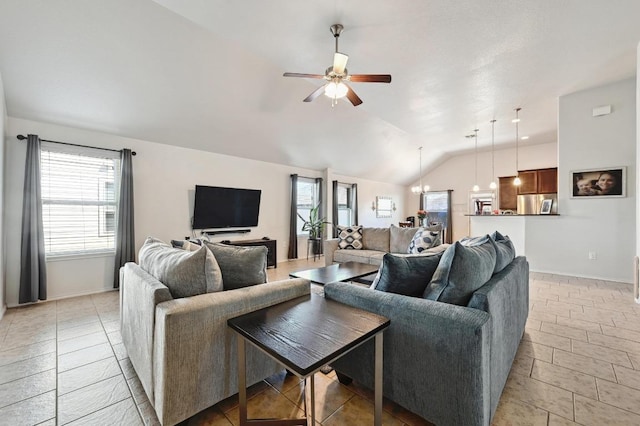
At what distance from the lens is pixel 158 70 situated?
326cm

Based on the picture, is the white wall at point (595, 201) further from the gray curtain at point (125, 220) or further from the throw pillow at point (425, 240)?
the gray curtain at point (125, 220)

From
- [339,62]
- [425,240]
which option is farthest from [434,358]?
[425,240]

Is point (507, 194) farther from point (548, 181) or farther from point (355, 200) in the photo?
point (355, 200)

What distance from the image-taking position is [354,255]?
4656mm

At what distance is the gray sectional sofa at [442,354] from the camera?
3.96 feet

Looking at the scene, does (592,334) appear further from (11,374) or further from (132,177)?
(132,177)

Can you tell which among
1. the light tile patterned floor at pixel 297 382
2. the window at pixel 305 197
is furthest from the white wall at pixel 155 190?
the light tile patterned floor at pixel 297 382

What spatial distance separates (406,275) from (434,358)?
1.61ft

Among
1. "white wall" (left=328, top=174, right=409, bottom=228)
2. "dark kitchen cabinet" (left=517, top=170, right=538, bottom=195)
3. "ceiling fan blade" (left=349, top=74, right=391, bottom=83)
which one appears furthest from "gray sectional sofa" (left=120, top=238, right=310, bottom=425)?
"dark kitchen cabinet" (left=517, top=170, right=538, bottom=195)

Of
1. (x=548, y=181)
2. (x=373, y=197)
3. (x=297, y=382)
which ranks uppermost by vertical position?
(x=548, y=181)

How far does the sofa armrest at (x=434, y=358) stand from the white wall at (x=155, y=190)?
4.21m

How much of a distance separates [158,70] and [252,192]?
2.77 metres

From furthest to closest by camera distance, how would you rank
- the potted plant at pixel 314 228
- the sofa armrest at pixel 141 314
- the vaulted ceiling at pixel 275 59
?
the potted plant at pixel 314 228 → the vaulted ceiling at pixel 275 59 → the sofa armrest at pixel 141 314

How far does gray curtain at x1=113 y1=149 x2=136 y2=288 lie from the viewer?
3959 mm
